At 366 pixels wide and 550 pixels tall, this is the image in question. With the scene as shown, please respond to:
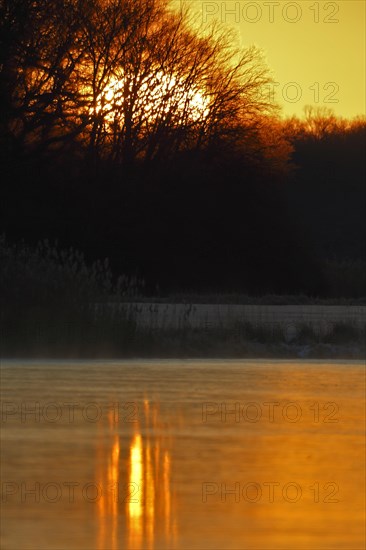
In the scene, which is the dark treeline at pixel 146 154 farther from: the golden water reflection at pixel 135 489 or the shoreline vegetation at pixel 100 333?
the golden water reflection at pixel 135 489

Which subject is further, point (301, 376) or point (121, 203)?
point (121, 203)

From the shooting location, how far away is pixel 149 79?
34.3m

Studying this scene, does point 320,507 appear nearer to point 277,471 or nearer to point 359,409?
point 277,471

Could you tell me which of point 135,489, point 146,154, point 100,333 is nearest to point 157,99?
point 146,154

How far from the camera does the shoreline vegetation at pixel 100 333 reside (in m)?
15.2

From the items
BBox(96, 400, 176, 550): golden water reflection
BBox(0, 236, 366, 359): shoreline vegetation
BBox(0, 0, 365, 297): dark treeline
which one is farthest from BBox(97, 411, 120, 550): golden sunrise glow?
BBox(0, 0, 365, 297): dark treeline

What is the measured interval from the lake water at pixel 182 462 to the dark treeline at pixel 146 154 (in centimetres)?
1848

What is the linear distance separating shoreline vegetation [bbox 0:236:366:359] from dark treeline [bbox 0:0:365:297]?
1329 cm

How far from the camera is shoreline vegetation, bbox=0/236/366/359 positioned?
15234 mm

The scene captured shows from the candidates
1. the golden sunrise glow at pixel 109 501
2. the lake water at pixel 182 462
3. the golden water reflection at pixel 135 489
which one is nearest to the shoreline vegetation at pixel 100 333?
the lake water at pixel 182 462

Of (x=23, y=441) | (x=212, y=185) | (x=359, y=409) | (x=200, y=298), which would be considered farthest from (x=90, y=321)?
(x=212, y=185)

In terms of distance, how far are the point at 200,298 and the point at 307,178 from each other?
127 ft

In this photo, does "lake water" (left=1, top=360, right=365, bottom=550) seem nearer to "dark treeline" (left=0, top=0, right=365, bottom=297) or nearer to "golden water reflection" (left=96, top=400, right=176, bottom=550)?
"golden water reflection" (left=96, top=400, right=176, bottom=550)

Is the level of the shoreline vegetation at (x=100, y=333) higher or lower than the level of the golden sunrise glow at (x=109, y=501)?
higher
